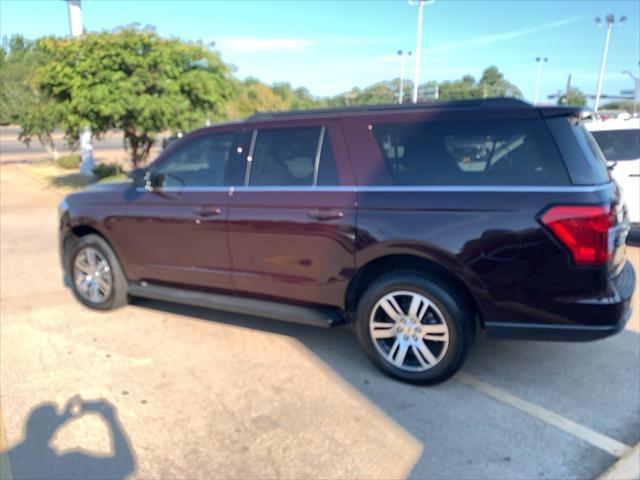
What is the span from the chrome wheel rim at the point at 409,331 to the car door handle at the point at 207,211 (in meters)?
1.46

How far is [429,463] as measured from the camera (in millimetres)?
2850

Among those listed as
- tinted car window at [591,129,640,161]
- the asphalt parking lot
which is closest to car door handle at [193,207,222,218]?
the asphalt parking lot

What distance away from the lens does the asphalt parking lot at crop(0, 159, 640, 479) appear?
2867 millimetres

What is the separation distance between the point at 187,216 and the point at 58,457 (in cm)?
205

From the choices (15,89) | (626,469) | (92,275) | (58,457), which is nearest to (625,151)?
(626,469)

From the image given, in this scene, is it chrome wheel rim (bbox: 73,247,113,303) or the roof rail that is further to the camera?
chrome wheel rim (bbox: 73,247,113,303)

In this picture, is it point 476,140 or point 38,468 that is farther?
point 476,140

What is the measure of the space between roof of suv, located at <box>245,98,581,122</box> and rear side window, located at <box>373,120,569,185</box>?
0.11 meters

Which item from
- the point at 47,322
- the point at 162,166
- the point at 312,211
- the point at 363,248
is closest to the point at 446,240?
the point at 363,248

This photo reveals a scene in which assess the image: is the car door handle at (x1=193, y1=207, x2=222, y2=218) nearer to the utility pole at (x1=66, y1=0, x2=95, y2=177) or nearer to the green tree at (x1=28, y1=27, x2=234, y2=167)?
the green tree at (x1=28, y1=27, x2=234, y2=167)

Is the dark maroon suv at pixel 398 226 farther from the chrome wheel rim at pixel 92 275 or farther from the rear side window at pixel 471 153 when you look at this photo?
the chrome wheel rim at pixel 92 275

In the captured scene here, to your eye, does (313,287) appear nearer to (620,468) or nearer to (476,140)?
(476,140)

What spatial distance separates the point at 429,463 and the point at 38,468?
2.04 metres

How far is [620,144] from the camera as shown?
24.1 feet
